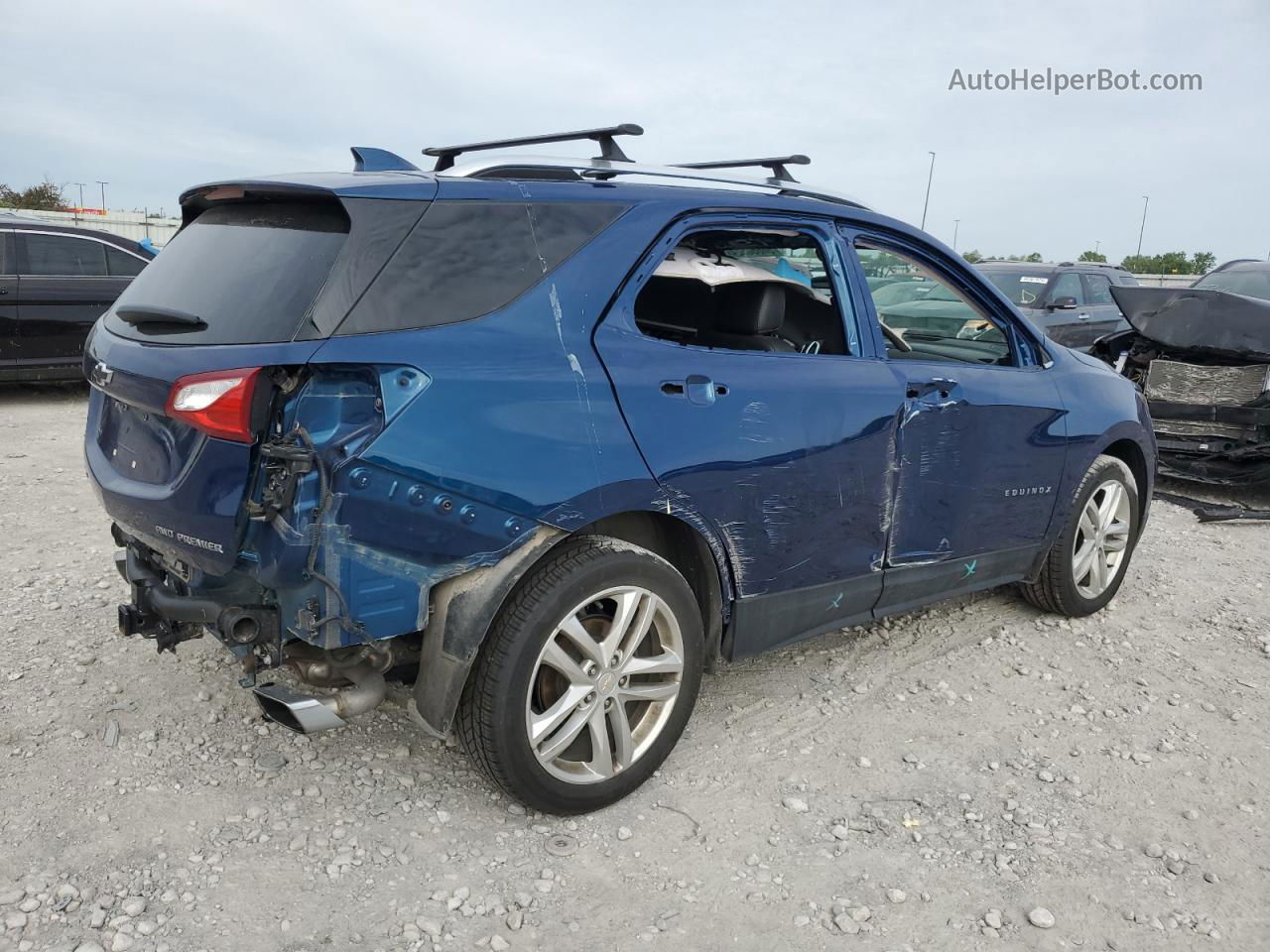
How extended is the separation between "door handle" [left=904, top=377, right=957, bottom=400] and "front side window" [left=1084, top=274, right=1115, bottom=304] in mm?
9339

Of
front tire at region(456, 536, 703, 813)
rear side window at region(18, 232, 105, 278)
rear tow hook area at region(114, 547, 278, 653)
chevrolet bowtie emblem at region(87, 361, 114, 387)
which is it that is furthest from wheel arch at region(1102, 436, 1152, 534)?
rear side window at region(18, 232, 105, 278)

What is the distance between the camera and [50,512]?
17.8 feet

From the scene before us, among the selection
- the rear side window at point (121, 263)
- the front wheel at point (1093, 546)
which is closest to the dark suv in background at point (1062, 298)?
the front wheel at point (1093, 546)

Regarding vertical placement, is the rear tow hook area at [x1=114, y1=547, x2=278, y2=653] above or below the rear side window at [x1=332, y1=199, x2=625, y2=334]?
below

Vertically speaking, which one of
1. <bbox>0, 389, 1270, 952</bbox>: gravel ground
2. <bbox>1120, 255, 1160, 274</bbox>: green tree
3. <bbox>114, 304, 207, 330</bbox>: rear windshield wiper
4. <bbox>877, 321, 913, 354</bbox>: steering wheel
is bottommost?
<bbox>0, 389, 1270, 952</bbox>: gravel ground

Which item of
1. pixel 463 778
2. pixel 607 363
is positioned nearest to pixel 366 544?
pixel 607 363

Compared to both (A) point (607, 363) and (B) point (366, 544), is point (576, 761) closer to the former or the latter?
(B) point (366, 544)

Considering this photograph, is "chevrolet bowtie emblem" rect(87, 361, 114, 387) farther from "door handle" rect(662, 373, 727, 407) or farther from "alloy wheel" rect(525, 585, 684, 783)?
"door handle" rect(662, 373, 727, 407)

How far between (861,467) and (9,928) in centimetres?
263

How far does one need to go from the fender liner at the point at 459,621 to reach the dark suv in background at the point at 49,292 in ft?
25.5

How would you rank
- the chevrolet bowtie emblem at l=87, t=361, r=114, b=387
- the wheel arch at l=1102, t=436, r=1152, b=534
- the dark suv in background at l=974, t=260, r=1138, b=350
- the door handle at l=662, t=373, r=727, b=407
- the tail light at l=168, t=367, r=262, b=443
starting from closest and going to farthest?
the tail light at l=168, t=367, r=262, b=443, the chevrolet bowtie emblem at l=87, t=361, r=114, b=387, the door handle at l=662, t=373, r=727, b=407, the wheel arch at l=1102, t=436, r=1152, b=534, the dark suv in background at l=974, t=260, r=1138, b=350

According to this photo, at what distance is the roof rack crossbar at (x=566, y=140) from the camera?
3.16 metres

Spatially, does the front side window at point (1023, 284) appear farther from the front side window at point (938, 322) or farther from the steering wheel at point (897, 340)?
the steering wheel at point (897, 340)

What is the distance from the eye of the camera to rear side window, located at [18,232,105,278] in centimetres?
866
